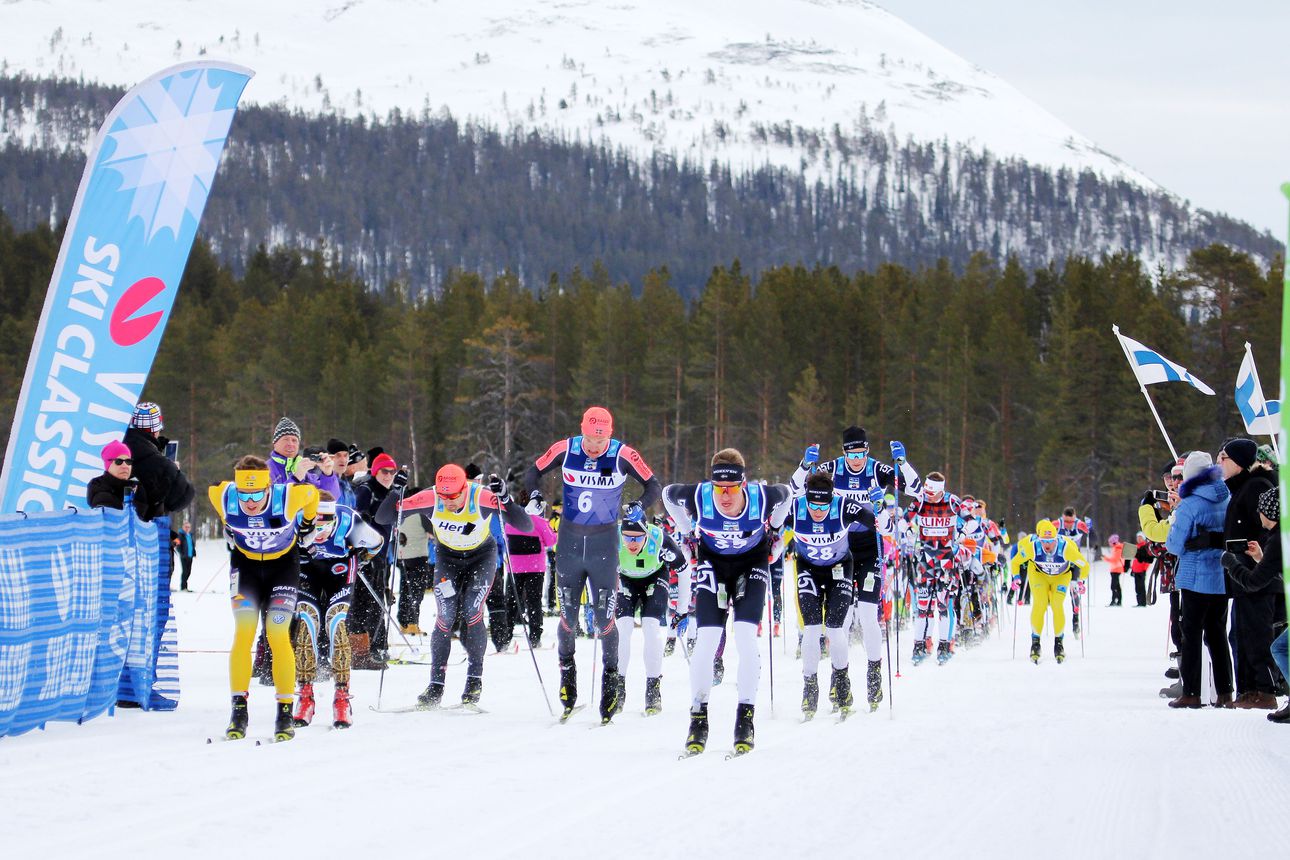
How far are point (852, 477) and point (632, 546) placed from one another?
2.25m

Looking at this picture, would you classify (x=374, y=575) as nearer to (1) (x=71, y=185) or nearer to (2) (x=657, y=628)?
(2) (x=657, y=628)

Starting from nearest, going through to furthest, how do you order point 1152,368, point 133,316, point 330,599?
point 330,599 < point 133,316 < point 1152,368

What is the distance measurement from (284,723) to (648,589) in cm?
409

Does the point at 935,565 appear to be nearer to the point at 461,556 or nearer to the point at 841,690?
the point at 841,690

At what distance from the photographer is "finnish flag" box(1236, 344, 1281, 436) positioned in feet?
44.9

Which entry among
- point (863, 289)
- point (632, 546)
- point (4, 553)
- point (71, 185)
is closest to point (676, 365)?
point (863, 289)

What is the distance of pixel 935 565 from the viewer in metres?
16.0

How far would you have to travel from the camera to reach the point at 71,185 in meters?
165

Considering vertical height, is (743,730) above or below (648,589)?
below

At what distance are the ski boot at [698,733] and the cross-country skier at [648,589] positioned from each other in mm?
1846

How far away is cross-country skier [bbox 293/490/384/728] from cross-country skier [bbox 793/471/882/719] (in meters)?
3.18

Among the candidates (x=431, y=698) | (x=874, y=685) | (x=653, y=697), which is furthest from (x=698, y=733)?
(x=874, y=685)

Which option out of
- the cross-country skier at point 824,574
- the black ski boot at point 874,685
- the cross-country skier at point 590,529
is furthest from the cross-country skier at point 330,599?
the black ski boot at point 874,685

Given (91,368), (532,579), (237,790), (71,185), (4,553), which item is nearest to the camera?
(237,790)
